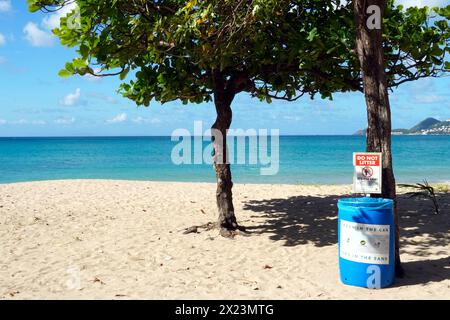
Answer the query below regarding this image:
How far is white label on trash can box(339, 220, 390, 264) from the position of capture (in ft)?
19.2

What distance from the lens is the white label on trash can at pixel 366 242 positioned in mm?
5867

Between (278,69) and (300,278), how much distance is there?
14.6 ft

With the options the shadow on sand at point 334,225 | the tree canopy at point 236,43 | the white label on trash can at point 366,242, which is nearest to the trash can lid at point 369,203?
the white label on trash can at point 366,242

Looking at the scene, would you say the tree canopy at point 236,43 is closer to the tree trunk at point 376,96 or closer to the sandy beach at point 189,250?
the tree trunk at point 376,96

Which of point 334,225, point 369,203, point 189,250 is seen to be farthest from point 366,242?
point 334,225

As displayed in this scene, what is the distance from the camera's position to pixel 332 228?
10.1m

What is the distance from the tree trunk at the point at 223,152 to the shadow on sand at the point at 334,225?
67cm

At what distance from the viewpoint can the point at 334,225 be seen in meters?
10.4

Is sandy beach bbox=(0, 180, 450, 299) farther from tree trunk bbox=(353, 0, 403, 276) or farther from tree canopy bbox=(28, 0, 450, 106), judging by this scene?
tree canopy bbox=(28, 0, 450, 106)

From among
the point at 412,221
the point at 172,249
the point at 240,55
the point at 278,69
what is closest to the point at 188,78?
the point at 240,55

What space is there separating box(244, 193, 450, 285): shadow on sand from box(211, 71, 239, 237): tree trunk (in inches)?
26.5

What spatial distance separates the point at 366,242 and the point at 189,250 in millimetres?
3765

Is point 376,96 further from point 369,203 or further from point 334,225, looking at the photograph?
point 334,225
